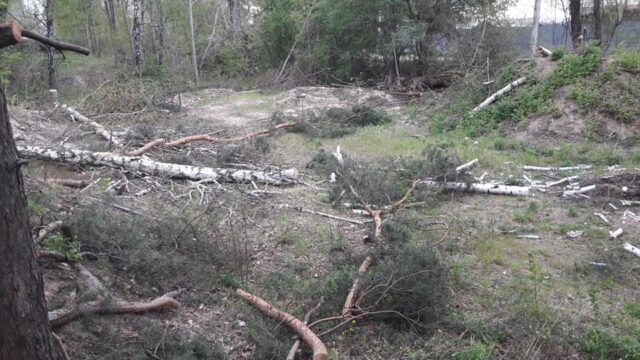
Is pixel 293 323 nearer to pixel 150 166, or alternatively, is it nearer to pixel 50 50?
pixel 150 166

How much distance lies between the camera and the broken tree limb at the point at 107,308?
138 inches

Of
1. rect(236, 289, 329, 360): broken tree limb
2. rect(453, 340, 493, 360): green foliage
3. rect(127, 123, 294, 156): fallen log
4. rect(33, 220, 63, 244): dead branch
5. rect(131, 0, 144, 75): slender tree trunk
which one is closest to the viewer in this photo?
rect(236, 289, 329, 360): broken tree limb

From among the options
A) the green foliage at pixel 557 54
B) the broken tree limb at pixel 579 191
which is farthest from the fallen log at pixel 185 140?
the green foliage at pixel 557 54

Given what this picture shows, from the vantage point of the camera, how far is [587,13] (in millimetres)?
22859

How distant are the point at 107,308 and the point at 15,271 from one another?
59.1 inches

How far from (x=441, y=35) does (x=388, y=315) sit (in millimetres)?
13763

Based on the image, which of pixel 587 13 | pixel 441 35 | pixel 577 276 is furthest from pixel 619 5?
pixel 577 276

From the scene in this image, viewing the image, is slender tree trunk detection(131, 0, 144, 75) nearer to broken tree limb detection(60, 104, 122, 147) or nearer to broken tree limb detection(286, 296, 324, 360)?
broken tree limb detection(60, 104, 122, 147)

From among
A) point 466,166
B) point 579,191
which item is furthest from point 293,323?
point 579,191

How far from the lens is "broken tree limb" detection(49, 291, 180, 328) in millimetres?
3508

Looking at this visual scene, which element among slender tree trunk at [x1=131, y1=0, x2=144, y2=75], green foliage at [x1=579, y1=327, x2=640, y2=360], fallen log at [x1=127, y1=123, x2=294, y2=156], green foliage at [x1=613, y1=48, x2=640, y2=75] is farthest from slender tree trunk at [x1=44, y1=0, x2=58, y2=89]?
green foliage at [x1=579, y1=327, x2=640, y2=360]

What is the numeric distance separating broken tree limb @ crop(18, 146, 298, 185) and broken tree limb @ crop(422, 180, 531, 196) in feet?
7.83

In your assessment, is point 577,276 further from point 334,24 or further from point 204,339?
point 334,24

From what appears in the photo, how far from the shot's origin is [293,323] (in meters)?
4.12
